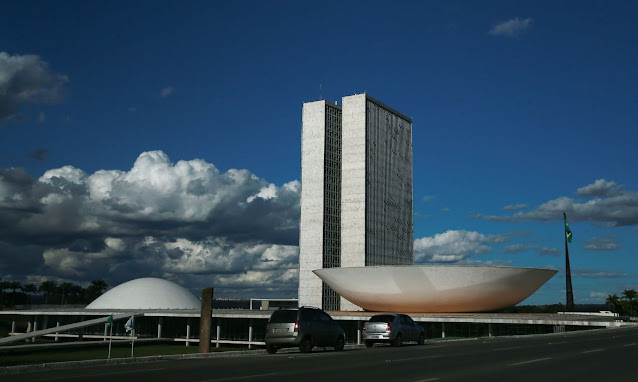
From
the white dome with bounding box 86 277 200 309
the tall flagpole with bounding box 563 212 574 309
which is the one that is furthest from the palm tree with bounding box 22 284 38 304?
the tall flagpole with bounding box 563 212 574 309

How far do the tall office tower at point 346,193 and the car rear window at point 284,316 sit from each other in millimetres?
100380

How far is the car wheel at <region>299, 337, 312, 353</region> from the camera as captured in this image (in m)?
25.0

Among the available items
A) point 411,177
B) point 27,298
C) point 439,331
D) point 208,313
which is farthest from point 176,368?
point 27,298

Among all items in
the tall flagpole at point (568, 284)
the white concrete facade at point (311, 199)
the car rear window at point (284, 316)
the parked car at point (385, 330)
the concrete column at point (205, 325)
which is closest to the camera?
the concrete column at point (205, 325)

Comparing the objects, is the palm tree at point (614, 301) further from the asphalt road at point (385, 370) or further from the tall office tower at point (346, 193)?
the asphalt road at point (385, 370)

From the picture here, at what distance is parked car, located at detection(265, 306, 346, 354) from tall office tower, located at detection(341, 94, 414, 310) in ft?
325

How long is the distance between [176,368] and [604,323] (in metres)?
48.5

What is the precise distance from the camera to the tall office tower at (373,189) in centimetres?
13012

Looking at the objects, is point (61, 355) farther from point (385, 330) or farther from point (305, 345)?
point (385, 330)

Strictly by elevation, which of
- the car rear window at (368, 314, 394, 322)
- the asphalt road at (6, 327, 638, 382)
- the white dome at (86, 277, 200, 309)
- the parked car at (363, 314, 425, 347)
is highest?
the white dome at (86, 277, 200, 309)

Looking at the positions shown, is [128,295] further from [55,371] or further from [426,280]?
[55,371]

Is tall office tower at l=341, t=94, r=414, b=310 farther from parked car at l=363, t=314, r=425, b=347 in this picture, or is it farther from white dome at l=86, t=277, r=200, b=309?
parked car at l=363, t=314, r=425, b=347

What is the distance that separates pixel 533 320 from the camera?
51469mm

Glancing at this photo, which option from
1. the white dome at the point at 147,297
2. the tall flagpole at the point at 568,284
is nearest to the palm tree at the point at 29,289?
the white dome at the point at 147,297
